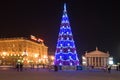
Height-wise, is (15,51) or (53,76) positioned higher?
(15,51)

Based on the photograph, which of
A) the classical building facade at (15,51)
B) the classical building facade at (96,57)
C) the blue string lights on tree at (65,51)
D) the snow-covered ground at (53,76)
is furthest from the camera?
the classical building facade at (15,51)

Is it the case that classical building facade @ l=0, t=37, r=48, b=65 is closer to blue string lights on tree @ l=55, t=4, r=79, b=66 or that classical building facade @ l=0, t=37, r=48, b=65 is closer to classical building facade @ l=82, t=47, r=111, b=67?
classical building facade @ l=82, t=47, r=111, b=67

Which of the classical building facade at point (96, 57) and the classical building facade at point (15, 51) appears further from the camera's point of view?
the classical building facade at point (15, 51)

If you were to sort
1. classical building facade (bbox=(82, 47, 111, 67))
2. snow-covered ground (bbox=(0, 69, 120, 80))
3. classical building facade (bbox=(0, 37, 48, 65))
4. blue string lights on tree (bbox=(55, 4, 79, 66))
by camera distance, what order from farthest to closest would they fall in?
classical building facade (bbox=(0, 37, 48, 65)) → classical building facade (bbox=(82, 47, 111, 67)) → blue string lights on tree (bbox=(55, 4, 79, 66)) → snow-covered ground (bbox=(0, 69, 120, 80))

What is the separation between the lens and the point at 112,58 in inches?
4717

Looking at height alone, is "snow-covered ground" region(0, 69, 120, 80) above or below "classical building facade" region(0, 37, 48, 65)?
below

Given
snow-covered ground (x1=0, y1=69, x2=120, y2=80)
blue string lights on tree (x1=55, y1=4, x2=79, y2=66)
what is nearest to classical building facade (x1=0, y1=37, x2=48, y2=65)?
blue string lights on tree (x1=55, y1=4, x2=79, y2=66)

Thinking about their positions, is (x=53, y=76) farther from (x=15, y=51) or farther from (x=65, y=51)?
(x=15, y=51)

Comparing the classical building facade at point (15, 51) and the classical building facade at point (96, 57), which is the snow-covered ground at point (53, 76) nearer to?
→ the classical building facade at point (96, 57)

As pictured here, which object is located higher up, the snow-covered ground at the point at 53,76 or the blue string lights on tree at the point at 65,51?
the blue string lights on tree at the point at 65,51

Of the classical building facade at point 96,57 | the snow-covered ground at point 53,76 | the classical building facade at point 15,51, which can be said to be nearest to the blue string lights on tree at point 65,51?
the snow-covered ground at point 53,76

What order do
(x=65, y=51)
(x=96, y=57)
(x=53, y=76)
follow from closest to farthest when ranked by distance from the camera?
(x=53, y=76) < (x=65, y=51) < (x=96, y=57)

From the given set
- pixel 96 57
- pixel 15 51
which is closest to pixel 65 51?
pixel 96 57

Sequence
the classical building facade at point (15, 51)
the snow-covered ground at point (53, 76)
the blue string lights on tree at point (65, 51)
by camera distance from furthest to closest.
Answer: the classical building facade at point (15, 51) → the blue string lights on tree at point (65, 51) → the snow-covered ground at point (53, 76)
